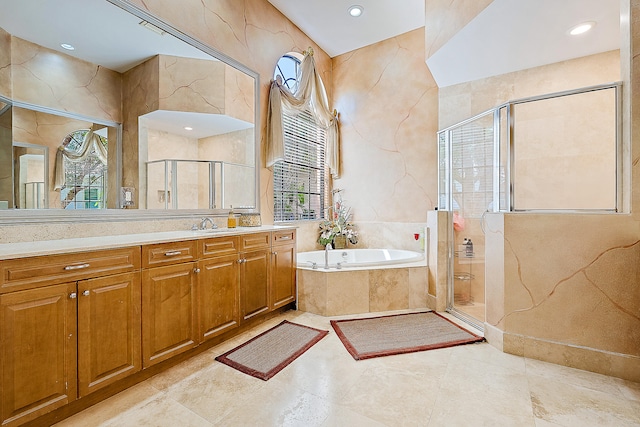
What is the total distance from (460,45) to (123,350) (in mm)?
3566

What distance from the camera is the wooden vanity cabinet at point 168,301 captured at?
69.3 inches

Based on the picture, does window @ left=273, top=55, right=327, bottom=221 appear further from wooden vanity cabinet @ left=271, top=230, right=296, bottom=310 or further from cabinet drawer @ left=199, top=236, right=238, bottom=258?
cabinet drawer @ left=199, top=236, right=238, bottom=258

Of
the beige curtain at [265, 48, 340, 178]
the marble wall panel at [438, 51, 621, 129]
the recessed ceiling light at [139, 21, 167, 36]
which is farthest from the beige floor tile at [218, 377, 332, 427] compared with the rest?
the marble wall panel at [438, 51, 621, 129]

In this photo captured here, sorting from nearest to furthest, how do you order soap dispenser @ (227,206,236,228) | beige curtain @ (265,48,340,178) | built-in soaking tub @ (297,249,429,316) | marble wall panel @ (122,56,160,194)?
1. marble wall panel @ (122,56,160,194)
2. soap dispenser @ (227,206,236,228)
3. built-in soaking tub @ (297,249,429,316)
4. beige curtain @ (265,48,340,178)

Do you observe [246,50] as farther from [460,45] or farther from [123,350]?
[123,350]

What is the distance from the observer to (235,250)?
7.67 feet

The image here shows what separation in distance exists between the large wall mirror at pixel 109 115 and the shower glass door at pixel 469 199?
228cm

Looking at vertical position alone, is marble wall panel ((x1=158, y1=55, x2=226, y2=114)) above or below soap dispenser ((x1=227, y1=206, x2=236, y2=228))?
above

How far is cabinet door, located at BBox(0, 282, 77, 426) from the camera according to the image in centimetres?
125

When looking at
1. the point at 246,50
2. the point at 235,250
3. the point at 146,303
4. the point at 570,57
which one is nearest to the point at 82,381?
the point at 146,303

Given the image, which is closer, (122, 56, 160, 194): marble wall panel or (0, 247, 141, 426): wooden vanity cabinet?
(0, 247, 141, 426): wooden vanity cabinet

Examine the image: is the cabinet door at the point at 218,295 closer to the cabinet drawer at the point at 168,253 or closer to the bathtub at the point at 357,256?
the cabinet drawer at the point at 168,253

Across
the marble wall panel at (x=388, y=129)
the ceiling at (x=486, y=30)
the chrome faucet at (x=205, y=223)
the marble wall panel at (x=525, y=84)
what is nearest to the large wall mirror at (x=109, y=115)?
the chrome faucet at (x=205, y=223)

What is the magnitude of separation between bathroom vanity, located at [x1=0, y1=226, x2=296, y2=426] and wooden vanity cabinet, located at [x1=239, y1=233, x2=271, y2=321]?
2 centimetres
